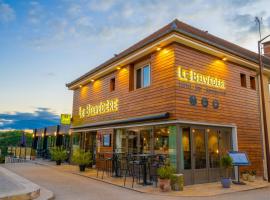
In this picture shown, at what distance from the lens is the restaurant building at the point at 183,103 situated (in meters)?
8.42

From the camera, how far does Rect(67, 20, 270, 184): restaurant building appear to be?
8.42 meters

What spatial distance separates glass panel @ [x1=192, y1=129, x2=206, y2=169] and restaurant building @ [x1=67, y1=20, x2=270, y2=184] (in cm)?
4

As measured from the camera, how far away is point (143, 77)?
34.2 feet

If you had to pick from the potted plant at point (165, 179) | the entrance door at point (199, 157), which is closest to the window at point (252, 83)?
the entrance door at point (199, 157)

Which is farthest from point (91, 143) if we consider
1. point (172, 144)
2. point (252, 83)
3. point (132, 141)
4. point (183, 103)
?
point (252, 83)

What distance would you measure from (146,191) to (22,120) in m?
71.5

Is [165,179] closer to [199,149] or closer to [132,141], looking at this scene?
[199,149]

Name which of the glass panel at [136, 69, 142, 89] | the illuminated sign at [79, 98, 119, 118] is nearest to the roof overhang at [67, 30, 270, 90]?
the glass panel at [136, 69, 142, 89]

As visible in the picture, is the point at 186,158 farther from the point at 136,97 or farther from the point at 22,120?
the point at 22,120

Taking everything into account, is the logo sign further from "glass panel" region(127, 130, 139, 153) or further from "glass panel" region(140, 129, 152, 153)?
"glass panel" region(140, 129, 152, 153)

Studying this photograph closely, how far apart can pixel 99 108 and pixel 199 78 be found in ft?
20.1

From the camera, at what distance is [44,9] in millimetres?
11664

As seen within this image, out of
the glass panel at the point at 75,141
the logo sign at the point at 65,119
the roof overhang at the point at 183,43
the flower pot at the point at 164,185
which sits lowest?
the flower pot at the point at 164,185

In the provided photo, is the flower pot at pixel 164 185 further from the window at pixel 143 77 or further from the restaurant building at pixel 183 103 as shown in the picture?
the window at pixel 143 77
